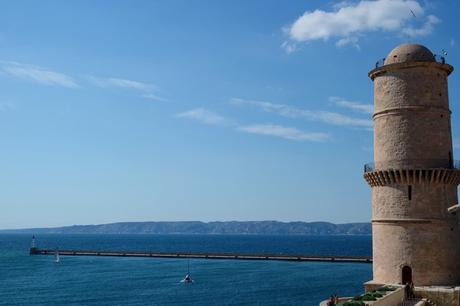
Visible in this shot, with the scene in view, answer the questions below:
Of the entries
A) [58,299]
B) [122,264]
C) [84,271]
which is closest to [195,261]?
[122,264]

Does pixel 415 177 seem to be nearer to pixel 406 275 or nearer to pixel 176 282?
pixel 406 275

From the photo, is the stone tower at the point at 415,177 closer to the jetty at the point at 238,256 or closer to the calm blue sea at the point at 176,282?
the calm blue sea at the point at 176,282

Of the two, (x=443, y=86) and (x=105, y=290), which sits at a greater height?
(x=443, y=86)

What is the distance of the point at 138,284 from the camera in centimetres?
7069

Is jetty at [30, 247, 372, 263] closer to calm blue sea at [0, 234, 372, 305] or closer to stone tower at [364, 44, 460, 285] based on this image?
calm blue sea at [0, 234, 372, 305]

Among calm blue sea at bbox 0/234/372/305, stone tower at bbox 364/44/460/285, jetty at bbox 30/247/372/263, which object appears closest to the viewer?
stone tower at bbox 364/44/460/285

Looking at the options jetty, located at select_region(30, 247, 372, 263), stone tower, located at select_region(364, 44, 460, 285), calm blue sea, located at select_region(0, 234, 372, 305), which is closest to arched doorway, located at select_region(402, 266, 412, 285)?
stone tower, located at select_region(364, 44, 460, 285)

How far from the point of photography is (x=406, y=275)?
28.4 m

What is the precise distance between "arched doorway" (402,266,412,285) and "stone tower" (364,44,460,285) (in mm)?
52

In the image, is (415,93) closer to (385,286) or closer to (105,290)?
(385,286)

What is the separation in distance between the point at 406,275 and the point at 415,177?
5.21m

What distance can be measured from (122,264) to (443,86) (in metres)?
81.1

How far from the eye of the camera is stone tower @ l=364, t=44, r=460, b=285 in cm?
2823

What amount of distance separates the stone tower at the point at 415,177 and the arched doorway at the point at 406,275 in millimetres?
52
